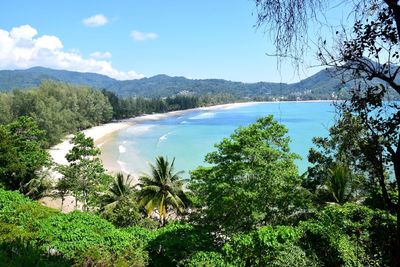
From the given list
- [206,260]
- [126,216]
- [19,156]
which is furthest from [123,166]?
[206,260]

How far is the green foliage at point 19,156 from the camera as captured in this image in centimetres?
2675

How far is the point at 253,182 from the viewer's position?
14.2 metres

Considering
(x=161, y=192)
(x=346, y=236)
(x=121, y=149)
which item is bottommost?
(x=121, y=149)

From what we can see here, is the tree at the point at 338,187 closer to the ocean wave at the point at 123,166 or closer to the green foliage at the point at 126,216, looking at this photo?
the green foliage at the point at 126,216

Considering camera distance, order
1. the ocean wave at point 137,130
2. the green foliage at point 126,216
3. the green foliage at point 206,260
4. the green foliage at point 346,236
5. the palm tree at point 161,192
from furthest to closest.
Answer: the ocean wave at point 137,130 → the palm tree at point 161,192 → the green foliage at point 126,216 → the green foliage at point 206,260 → the green foliage at point 346,236

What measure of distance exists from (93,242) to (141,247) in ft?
7.03

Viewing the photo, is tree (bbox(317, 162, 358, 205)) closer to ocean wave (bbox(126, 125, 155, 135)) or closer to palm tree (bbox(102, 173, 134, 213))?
palm tree (bbox(102, 173, 134, 213))

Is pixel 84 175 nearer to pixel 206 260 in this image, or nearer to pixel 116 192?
pixel 116 192

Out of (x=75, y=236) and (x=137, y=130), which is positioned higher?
(x=75, y=236)

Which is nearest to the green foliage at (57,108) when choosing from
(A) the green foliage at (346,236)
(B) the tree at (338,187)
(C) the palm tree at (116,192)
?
(C) the palm tree at (116,192)

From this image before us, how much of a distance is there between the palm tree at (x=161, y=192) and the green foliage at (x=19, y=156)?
8.86m

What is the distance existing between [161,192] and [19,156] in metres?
11.4

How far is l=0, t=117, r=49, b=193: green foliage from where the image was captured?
87.8 feet

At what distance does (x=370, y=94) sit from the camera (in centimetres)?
364
